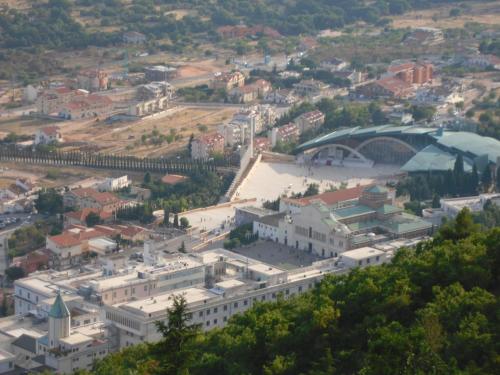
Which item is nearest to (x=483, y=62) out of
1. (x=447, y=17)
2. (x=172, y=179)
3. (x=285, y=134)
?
(x=447, y=17)

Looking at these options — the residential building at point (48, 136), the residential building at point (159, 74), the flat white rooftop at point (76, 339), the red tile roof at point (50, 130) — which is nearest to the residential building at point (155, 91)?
the residential building at point (159, 74)

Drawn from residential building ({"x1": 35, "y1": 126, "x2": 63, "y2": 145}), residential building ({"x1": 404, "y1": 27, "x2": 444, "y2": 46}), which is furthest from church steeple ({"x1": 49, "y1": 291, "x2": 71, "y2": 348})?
residential building ({"x1": 404, "y1": 27, "x2": 444, "y2": 46})

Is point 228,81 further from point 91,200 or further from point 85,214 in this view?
point 85,214

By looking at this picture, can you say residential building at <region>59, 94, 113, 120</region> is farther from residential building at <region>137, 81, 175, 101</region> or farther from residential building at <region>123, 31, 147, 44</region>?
residential building at <region>123, 31, 147, 44</region>

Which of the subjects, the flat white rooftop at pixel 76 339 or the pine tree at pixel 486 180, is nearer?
the flat white rooftop at pixel 76 339

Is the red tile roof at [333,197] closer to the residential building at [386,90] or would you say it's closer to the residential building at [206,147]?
the residential building at [206,147]
